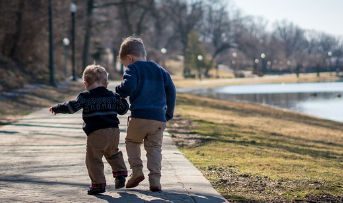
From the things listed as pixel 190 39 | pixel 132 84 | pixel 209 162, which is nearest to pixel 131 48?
pixel 132 84

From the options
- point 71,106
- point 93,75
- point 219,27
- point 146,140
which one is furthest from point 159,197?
point 219,27

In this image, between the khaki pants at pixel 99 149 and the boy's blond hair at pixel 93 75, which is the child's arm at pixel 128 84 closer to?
the boy's blond hair at pixel 93 75

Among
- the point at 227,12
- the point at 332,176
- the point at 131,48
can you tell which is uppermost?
the point at 227,12

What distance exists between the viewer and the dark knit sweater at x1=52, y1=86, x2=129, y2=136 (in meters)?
5.29

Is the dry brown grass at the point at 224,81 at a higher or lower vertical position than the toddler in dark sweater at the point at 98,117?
lower

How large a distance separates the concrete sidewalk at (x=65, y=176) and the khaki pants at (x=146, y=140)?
10.8 inches

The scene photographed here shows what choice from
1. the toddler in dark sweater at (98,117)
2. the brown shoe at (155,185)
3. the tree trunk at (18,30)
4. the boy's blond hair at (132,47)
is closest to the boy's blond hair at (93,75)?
the toddler in dark sweater at (98,117)

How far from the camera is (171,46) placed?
11262 centimetres

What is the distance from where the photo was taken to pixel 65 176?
607cm

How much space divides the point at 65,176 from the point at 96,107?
1.20 meters

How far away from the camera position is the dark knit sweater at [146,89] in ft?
17.4

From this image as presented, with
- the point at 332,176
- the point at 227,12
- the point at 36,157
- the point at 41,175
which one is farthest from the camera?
the point at 227,12

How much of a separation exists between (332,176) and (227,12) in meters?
107

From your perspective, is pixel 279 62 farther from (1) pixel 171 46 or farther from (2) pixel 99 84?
(2) pixel 99 84
